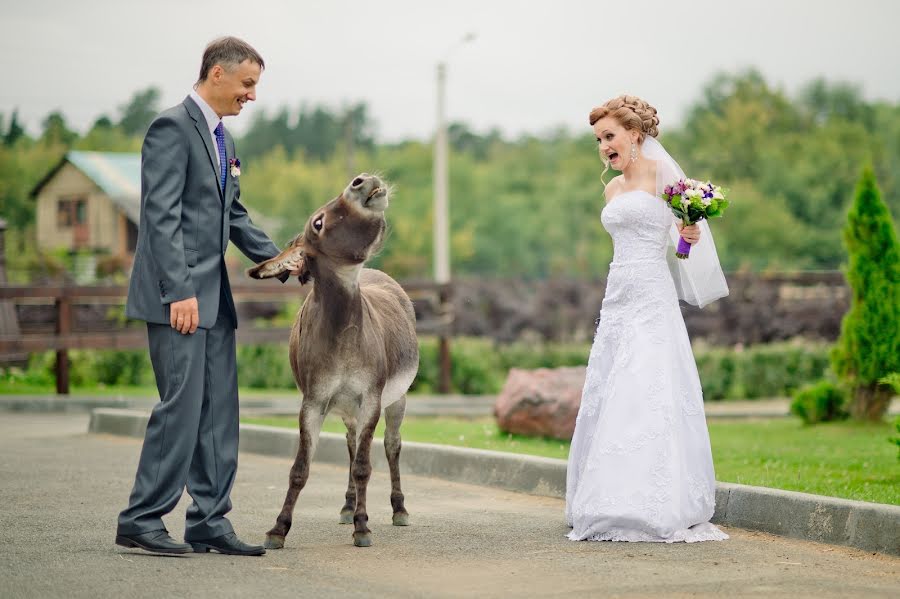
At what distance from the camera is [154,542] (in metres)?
6.46

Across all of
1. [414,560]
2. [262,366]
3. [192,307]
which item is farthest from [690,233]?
[262,366]

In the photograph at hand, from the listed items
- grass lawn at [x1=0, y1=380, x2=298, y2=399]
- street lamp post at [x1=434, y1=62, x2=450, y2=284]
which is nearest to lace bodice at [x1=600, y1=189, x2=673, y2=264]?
grass lawn at [x1=0, y1=380, x2=298, y2=399]

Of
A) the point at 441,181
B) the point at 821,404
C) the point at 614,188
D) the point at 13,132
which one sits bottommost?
the point at 821,404

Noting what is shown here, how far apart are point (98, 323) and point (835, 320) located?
1535cm

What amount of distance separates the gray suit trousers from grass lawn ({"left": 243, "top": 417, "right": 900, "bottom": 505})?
3.78 meters

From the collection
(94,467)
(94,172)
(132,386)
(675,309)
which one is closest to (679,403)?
(675,309)

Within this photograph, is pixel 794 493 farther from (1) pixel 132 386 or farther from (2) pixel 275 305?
(2) pixel 275 305

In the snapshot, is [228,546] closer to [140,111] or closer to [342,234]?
[342,234]

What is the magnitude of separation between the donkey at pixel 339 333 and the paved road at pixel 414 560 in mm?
450

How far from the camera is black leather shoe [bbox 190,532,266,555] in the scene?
22.0 feet

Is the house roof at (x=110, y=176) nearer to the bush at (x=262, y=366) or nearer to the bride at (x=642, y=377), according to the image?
the bush at (x=262, y=366)

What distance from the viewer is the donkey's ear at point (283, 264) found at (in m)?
7.04

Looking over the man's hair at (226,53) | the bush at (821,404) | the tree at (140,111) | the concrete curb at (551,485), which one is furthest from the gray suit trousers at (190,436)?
the tree at (140,111)

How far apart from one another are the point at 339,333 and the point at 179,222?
1.27m
